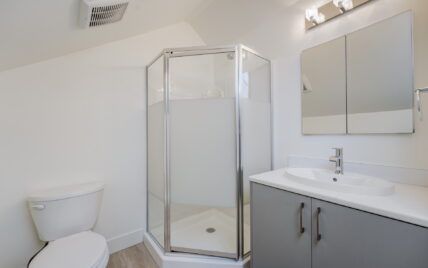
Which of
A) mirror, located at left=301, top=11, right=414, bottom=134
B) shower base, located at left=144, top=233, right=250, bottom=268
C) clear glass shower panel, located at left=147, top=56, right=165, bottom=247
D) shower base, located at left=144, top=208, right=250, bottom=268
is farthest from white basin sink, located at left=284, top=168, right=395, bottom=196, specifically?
clear glass shower panel, located at left=147, top=56, right=165, bottom=247

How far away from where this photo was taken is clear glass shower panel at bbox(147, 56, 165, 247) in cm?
174

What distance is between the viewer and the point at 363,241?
2.67ft

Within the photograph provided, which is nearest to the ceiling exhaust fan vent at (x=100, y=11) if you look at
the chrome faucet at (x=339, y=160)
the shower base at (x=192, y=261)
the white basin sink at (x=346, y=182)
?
the white basin sink at (x=346, y=182)

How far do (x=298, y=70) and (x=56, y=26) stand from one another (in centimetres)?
168

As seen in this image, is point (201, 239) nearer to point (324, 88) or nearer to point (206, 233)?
point (206, 233)

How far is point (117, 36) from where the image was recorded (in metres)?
1.72

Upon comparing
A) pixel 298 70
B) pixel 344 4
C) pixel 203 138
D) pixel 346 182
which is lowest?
pixel 346 182

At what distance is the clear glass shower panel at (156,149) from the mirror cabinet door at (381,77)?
4.77 ft

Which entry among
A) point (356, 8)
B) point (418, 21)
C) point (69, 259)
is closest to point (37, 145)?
point (69, 259)

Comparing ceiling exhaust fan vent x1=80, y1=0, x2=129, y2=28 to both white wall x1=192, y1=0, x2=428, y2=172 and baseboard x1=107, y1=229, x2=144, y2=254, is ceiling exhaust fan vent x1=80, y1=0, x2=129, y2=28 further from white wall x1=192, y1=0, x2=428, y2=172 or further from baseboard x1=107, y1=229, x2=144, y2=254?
baseboard x1=107, y1=229, x2=144, y2=254

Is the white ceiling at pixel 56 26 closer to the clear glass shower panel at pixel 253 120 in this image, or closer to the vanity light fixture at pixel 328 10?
the clear glass shower panel at pixel 253 120

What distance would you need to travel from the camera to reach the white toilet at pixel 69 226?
42.6 inches

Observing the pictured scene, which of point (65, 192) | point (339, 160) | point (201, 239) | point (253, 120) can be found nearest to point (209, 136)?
point (253, 120)

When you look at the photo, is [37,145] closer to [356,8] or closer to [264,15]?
[264,15]
